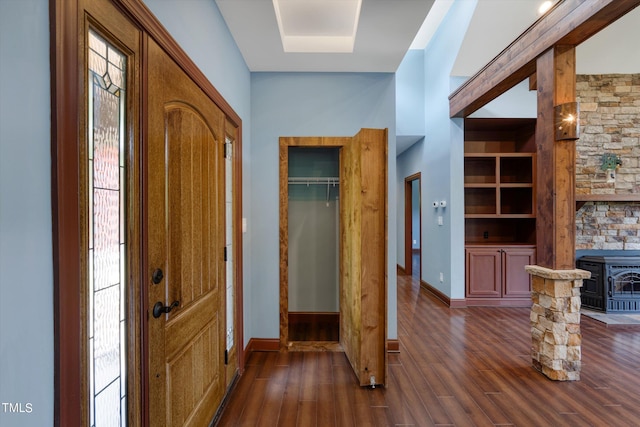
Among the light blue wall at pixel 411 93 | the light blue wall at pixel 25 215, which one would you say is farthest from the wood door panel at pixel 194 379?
the light blue wall at pixel 411 93

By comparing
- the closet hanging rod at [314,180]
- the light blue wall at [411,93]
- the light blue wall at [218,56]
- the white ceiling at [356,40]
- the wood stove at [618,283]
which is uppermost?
the light blue wall at [411,93]

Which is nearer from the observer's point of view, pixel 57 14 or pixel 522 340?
pixel 57 14

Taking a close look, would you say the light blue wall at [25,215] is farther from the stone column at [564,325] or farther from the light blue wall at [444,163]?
the light blue wall at [444,163]

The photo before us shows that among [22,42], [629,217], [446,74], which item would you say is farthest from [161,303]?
[629,217]

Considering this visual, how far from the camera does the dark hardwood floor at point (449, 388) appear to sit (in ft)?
6.79

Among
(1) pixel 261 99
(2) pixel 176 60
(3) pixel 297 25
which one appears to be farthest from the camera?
(1) pixel 261 99

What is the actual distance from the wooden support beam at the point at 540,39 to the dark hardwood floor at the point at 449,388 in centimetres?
290

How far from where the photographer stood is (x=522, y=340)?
3.34m

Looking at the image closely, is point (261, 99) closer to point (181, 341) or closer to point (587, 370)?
point (181, 341)

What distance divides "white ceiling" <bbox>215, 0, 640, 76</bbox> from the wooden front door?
2.65 feet

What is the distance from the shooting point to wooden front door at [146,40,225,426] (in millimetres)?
1305

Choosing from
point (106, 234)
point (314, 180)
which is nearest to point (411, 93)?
point (314, 180)

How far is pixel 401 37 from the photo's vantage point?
8.11 feet

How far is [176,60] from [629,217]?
20.5ft
